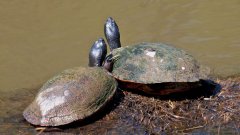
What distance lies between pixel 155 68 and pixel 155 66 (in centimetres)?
3

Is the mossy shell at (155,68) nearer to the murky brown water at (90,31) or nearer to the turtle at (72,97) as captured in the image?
the turtle at (72,97)

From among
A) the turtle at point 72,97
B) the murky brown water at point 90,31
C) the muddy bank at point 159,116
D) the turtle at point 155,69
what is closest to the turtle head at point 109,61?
the turtle at point 155,69

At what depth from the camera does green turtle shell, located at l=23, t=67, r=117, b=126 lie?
4246 mm

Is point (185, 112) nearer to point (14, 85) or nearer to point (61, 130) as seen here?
point (61, 130)

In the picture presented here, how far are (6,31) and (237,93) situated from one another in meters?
5.38

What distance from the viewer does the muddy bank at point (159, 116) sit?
4328 millimetres

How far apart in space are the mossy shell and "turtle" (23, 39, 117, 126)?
0.21 m

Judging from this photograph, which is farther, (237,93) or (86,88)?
(237,93)

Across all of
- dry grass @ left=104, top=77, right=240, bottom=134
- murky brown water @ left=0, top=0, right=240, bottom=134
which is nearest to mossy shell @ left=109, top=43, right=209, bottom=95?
dry grass @ left=104, top=77, right=240, bottom=134

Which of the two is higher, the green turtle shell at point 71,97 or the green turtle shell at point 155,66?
the green turtle shell at point 155,66

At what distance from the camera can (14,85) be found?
21.0 feet

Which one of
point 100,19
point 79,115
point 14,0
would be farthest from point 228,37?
point 14,0

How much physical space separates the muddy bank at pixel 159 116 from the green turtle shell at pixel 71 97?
0.41 feet

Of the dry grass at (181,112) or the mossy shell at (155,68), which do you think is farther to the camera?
the mossy shell at (155,68)
